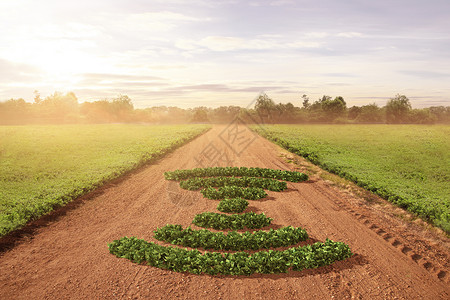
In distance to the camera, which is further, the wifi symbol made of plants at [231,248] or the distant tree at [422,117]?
the distant tree at [422,117]

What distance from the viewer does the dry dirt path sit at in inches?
326

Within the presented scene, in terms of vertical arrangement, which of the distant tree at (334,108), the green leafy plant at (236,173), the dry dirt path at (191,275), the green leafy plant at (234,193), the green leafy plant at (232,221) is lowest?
the dry dirt path at (191,275)

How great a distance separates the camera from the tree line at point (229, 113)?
96750mm

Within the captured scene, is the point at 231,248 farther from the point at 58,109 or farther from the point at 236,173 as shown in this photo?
the point at 58,109

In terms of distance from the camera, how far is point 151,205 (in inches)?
596

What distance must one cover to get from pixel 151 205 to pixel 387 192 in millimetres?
13589

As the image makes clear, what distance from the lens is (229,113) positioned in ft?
347

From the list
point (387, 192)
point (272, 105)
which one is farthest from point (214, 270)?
point (272, 105)

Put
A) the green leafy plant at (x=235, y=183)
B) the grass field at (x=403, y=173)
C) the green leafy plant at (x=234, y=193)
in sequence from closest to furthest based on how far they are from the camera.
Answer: the grass field at (x=403, y=173), the green leafy plant at (x=234, y=193), the green leafy plant at (x=235, y=183)

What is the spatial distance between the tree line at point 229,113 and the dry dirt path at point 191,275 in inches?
3006

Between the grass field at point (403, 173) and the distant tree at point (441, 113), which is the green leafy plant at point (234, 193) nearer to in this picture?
the grass field at point (403, 173)

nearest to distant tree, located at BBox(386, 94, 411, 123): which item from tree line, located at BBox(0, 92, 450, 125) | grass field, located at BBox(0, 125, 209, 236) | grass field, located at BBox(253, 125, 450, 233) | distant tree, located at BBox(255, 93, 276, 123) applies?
tree line, located at BBox(0, 92, 450, 125)

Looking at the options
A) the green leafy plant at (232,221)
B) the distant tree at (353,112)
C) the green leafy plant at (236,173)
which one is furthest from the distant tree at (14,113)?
the distant tree at (353,112)

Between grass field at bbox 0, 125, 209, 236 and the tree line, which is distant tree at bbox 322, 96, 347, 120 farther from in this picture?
grass field at bbox 0, 125, 209, 236
